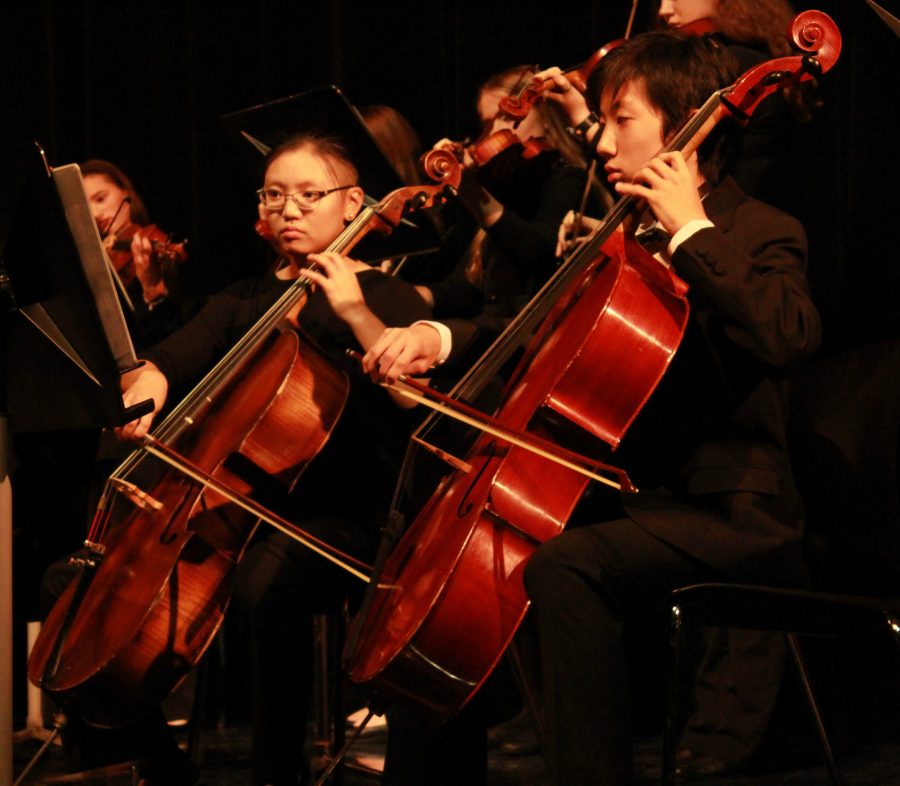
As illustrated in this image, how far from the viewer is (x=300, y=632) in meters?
1.86

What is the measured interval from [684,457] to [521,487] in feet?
0.77

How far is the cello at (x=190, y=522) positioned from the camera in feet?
5.60

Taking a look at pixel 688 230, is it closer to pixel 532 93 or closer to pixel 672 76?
pixel 672 76

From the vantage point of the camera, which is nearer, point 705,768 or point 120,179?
point 705,768

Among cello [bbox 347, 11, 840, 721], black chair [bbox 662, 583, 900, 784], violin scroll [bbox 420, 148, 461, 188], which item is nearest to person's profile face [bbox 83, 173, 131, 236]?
violin scroll [bbox 420, 148, 461, 188]

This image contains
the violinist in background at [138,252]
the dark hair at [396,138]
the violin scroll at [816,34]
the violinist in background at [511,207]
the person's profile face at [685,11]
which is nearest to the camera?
the violin scroll at [816,34]

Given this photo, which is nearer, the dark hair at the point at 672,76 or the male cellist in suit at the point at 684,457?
the male cellist in suit at the point at 684,457

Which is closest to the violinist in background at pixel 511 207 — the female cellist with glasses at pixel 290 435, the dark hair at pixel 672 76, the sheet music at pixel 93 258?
the female cellist with glasses at pixel 290 435

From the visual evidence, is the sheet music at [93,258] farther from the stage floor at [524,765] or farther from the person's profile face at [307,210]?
the stage floor at [524,765]

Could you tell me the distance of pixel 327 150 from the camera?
7.29ft

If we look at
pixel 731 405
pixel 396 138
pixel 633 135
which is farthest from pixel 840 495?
pixel 396 138

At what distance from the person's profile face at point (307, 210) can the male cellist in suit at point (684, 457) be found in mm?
605

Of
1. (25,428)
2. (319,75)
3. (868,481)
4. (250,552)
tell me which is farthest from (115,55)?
(868,481)

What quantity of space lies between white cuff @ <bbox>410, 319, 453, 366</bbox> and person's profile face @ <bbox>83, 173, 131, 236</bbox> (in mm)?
1337
